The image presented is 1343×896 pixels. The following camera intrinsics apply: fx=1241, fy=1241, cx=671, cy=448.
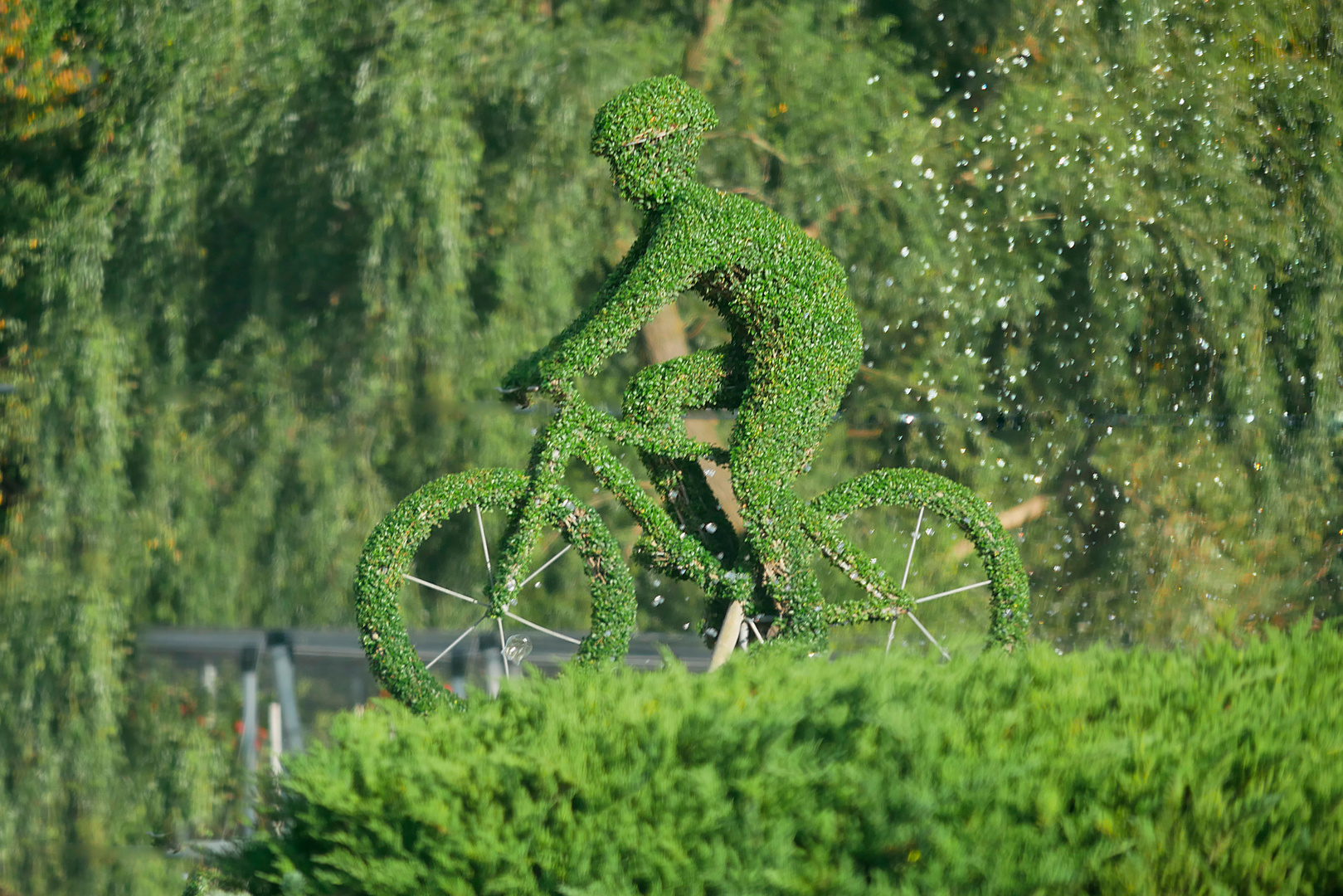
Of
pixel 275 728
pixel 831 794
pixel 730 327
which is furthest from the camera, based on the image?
pixel 275 728

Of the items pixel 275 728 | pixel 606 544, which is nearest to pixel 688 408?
pixel 606 544

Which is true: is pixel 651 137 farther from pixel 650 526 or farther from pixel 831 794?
pixel 831 794

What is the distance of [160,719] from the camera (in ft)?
18.6

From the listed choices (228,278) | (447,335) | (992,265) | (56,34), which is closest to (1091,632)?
(992,265)

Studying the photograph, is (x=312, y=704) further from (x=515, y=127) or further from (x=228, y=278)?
(x=515, y=127)

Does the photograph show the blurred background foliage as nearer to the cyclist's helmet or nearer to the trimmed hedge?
the cyclist's helmet

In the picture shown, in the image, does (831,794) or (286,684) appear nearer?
(831,794)

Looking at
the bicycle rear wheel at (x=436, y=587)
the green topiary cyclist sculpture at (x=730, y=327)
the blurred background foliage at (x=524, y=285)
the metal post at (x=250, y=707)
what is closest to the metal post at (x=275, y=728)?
the metal post at (x=250, y=707)

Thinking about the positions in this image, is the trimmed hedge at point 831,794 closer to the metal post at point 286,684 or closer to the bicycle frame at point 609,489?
the bicycle frame at point 609,489

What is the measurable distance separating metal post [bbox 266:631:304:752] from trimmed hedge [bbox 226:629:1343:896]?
6.85 ft

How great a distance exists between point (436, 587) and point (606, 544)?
0.47m

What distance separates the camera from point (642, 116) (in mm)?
3303

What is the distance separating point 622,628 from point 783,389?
0.79m

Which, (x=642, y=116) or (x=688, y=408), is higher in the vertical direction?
(x=642, y=116)
